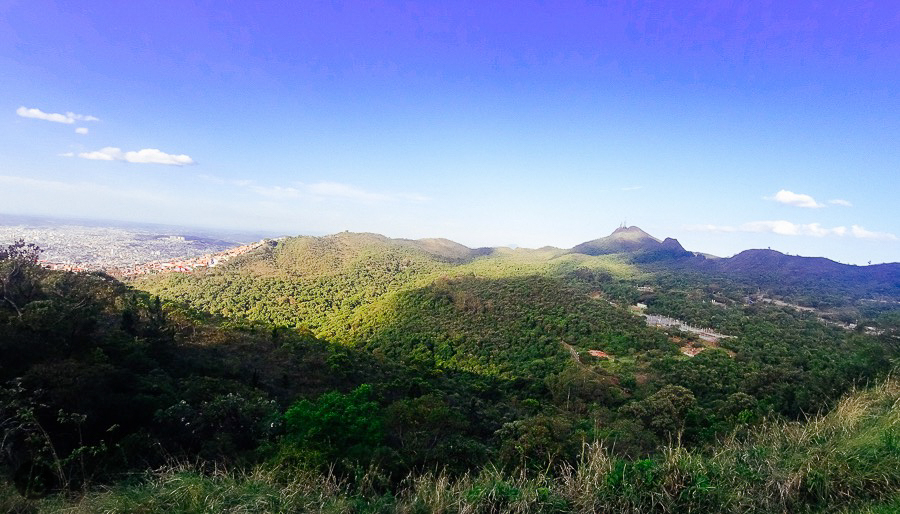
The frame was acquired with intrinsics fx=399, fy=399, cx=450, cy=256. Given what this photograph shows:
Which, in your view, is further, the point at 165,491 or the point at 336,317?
the point at 336,317

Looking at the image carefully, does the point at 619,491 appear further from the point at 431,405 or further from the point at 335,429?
the point at 431,405

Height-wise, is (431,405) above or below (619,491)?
below

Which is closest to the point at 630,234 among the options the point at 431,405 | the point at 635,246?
the point at 635,246

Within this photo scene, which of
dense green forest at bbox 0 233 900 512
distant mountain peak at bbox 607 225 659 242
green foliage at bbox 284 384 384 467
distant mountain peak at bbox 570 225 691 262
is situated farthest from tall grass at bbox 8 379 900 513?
distant mountain peak at bbox 607 225 659 242

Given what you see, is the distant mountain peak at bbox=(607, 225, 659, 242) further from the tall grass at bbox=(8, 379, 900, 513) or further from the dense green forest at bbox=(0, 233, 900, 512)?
the tall grass at bbox=(8, 379, 900, 513)

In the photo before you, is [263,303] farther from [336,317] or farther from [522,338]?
[522,338]

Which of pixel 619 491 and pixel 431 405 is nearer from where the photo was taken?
pixel 619 491

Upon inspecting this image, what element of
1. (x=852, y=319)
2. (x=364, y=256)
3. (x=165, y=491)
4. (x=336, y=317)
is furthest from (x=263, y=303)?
(x=852, y=319)

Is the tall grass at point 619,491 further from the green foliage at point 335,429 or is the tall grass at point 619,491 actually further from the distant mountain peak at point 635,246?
the distant mountain peak at point 635,246
